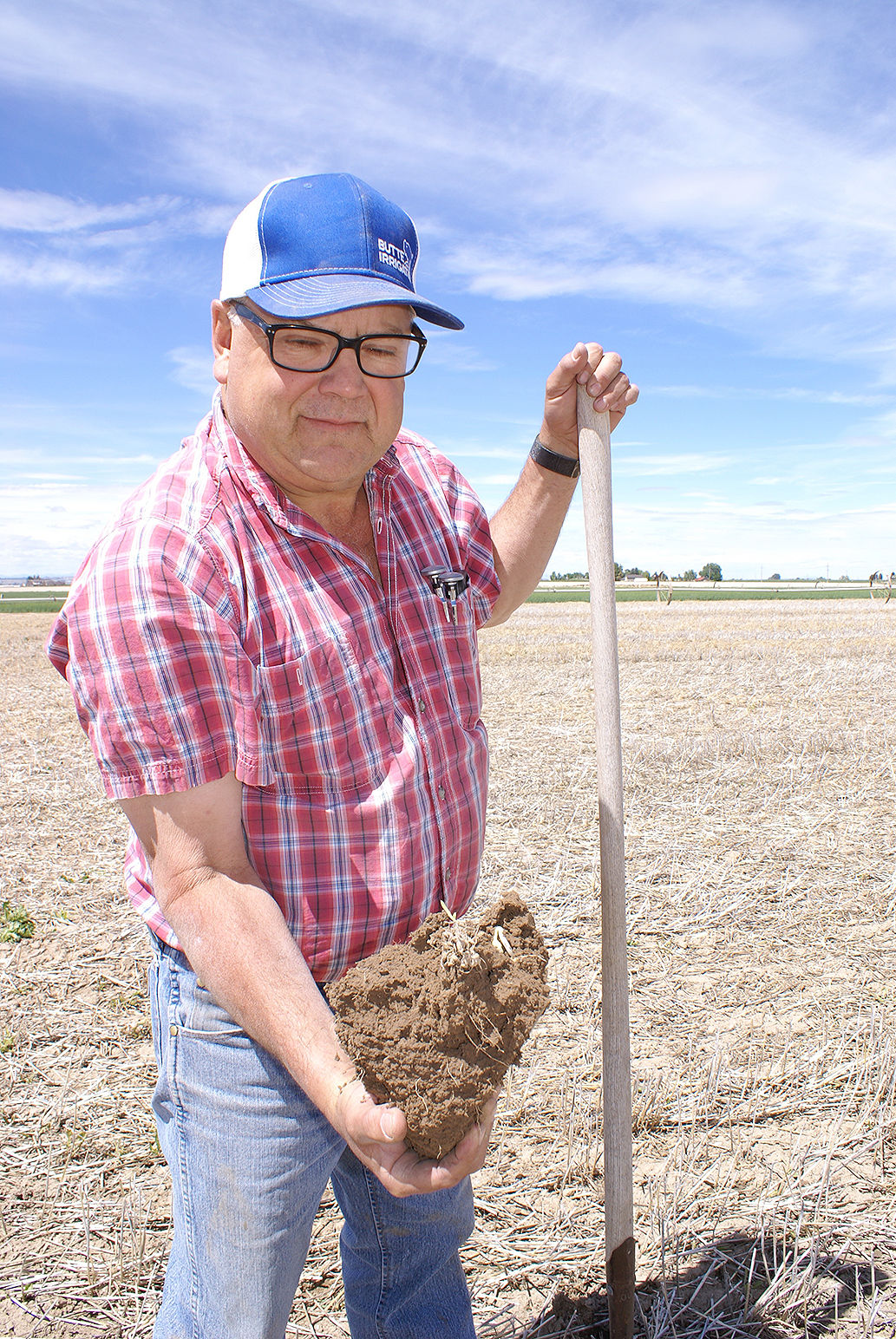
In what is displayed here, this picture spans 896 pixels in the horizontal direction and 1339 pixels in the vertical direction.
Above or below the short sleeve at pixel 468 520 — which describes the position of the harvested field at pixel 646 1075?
below

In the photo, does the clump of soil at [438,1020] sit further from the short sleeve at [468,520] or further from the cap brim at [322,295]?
the cap brim at [322,295]

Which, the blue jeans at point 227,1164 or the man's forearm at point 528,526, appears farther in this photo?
the man's forearm at point 528,526

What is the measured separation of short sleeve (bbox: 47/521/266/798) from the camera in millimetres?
1660

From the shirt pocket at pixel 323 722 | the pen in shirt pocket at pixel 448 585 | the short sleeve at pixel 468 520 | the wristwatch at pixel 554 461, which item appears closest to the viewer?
the shirt pocket at pixel 323 722

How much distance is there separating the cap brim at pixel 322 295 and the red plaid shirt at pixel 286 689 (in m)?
0.30

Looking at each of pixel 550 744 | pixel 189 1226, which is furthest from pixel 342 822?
pixel 550 744

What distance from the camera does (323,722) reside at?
1.84m

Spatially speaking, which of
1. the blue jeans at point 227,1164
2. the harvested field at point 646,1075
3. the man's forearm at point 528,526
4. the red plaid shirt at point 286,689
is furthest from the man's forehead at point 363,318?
the harvested field at point 646,1075

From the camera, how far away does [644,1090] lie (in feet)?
11.4

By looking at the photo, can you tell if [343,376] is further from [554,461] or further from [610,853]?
[610,853]

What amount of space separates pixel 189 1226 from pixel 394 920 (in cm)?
75

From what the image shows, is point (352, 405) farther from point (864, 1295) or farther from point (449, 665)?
point (864, 1295)

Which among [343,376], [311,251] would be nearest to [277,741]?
[343,376]

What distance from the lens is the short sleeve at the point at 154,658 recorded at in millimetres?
1660
